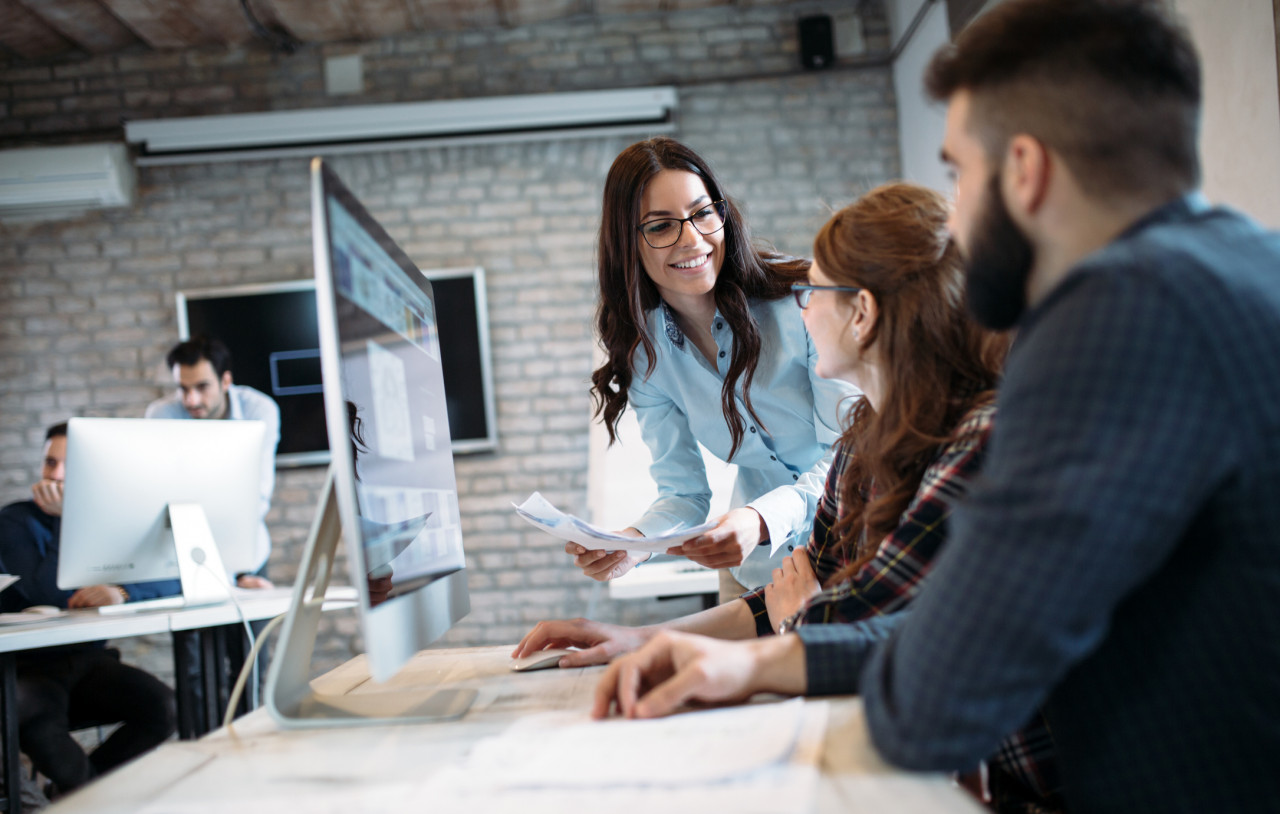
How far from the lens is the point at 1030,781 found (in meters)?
0.81

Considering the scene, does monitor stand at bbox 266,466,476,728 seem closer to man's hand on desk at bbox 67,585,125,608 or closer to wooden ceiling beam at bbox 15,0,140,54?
man's hand on desk at bbox 67,585,125,608

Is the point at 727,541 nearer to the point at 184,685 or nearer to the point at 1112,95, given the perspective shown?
the point at 1112,95

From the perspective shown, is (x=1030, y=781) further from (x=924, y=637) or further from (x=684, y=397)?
(x=684, y=397)

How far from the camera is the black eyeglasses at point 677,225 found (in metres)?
1.74

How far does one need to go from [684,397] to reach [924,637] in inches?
52.6

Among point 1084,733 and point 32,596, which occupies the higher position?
point 1084,733

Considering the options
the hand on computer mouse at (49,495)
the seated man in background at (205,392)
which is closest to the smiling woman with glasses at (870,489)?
the hand on computer mouse at (49,495)

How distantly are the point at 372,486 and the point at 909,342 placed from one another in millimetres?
667

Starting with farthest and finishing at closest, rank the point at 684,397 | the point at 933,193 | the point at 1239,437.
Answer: the point at 684,397 → the point at 933,193 → the point at 1239,437

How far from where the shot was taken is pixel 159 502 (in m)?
2.21

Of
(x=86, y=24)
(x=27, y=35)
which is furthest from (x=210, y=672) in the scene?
(x=27, y=35)

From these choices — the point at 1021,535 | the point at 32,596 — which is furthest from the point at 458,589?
the point at 32,596

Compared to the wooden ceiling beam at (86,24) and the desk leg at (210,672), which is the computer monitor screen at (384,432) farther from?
the wooden ceiling beam at (86,24)

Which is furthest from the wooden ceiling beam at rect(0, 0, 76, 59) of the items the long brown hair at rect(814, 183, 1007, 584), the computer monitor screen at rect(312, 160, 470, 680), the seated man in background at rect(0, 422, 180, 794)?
the long brown hair at rect(814, 183, 1007, 584)
